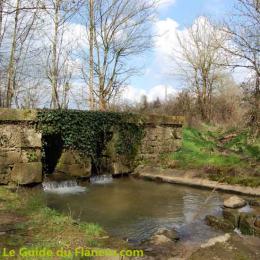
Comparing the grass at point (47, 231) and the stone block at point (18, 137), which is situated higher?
the stone block at point (18, 137)

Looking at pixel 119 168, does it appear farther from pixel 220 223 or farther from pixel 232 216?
pixel 220 223

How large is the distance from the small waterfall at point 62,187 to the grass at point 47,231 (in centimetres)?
325

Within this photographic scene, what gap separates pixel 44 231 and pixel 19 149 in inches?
187

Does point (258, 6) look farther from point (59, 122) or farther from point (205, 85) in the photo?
point (205, 85)

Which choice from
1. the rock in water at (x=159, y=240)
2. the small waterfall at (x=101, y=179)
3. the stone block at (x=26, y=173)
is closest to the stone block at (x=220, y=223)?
the rock in water at (x=159, y=240)

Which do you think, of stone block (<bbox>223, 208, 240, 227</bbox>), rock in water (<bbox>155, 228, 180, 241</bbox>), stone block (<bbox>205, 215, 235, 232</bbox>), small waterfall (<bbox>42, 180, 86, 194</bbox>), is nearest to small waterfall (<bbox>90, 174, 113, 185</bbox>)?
small waterfall (<bbox>42, 180, 86, 194</bbox>)

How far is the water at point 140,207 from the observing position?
5.97 meters

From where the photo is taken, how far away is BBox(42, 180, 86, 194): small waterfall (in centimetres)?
939

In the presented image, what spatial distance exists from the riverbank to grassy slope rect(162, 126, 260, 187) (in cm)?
28

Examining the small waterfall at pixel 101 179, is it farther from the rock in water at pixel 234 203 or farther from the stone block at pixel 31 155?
the rock in water at pixel 234 203

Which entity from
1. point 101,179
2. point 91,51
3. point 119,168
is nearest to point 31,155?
point 101,179

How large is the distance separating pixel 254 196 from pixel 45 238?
5826 millimetres

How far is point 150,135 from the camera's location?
12.9 m

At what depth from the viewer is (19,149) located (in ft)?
29.6
